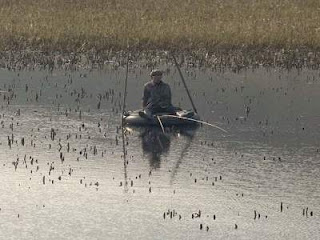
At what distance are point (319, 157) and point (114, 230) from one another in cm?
638

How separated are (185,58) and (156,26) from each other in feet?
16.5

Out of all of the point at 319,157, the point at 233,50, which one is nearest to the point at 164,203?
the point at 319,157

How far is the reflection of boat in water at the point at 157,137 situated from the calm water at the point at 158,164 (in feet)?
0.09

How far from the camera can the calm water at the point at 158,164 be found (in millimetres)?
15711

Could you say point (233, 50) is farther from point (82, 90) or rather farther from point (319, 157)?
point (319, 157)

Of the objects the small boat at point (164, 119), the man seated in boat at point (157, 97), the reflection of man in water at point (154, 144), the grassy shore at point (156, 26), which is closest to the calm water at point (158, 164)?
the reflection of man in water at point (154, 144)

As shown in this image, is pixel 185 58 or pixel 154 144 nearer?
pixel 154 144

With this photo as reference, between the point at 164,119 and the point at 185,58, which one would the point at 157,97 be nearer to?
the point at 164,119

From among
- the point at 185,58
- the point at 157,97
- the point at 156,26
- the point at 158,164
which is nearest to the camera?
the point at 158,164

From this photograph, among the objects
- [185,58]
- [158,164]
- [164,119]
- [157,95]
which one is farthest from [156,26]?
[158,164]

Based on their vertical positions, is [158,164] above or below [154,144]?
below

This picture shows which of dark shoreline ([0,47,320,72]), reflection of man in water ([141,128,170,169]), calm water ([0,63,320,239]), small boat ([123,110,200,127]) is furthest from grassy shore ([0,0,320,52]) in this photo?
reflection of man in water ([141,128,170,169])

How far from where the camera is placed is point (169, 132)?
23141mm

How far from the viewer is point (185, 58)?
33281 mm
